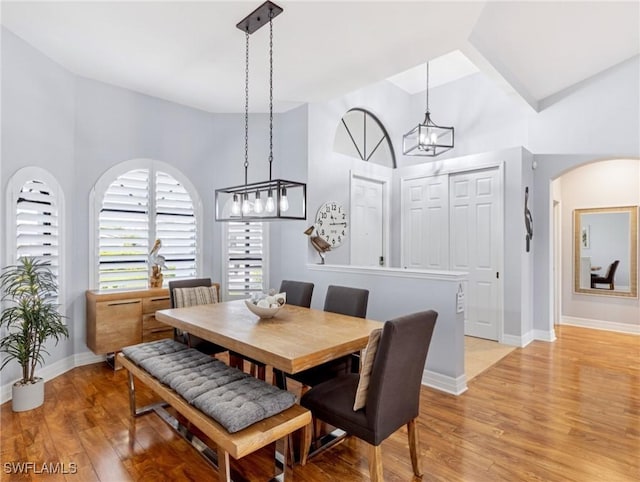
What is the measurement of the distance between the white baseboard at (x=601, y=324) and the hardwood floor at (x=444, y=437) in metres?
2.26

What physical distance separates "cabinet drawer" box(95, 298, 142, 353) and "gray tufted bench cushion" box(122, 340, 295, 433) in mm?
1152

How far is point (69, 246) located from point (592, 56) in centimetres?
651

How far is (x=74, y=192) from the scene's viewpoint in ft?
12.5

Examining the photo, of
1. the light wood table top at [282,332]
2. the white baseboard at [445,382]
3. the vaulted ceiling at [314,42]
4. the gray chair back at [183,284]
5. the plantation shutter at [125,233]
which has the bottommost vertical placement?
the white baseboard at [445,382]

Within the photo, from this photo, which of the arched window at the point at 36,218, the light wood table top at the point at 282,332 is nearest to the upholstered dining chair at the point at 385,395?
the light wood table top at the point at 282,332

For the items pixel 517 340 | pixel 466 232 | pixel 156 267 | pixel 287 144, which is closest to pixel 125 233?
pixel 156 267

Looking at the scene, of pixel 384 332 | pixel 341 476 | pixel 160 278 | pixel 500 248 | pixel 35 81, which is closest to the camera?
pixel 384 332

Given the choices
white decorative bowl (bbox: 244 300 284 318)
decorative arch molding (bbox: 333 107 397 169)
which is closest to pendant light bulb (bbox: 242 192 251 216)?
white decorative bowl (bbox: 244 300 284 318)

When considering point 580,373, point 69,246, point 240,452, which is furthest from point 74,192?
point 580,373

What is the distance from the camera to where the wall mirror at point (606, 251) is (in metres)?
5.31

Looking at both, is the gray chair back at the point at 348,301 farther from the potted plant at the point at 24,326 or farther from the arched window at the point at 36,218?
the arched window at the point at 36,218

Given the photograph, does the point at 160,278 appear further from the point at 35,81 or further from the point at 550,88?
the point at 550,88

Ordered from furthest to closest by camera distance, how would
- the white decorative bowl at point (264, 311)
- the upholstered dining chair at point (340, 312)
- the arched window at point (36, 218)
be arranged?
→ the arched window at point (36, 218) → the white decorative bowl at point (264, 311) → the upholstered dining chair at point (340, 312)

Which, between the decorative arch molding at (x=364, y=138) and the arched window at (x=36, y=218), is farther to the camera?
the decorative arch molding at (x=364, y=138)
